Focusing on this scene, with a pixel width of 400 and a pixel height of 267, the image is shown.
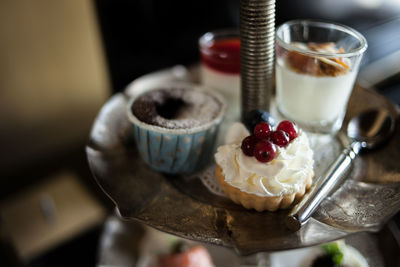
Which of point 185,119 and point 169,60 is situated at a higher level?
point 185,119

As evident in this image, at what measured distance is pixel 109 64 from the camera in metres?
1.23

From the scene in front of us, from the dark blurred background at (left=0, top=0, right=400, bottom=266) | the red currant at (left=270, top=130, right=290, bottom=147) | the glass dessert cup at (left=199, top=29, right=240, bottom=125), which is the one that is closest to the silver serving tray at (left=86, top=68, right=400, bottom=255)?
the red currant at (left=270, top=130, right=290, bottom=147)

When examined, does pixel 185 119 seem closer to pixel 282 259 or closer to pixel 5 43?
pixel 282 259

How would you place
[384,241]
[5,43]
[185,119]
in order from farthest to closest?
[5,43], [384,241], [185,119]

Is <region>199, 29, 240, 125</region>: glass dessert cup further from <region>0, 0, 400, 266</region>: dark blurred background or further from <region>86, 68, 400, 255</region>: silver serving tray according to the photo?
<region>0, 0, 400, 266</region>: dark blurred background

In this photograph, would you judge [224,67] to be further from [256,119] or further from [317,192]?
[317,192]

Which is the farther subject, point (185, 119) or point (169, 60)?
point (169, 60)

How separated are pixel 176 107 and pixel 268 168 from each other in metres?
0.25

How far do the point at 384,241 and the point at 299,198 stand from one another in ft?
1.13

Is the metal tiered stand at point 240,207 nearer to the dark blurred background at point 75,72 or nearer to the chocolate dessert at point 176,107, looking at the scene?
the chocolate dessert at point 176,107

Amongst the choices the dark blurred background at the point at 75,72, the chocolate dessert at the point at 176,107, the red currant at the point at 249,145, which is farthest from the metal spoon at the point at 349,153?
the dark blurred background at the point at 75,72

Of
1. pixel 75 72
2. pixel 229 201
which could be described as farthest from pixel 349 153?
pixel 75 72

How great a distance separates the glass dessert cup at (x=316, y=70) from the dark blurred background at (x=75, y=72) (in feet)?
1.84

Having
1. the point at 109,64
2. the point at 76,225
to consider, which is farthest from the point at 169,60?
the point at 76,225
